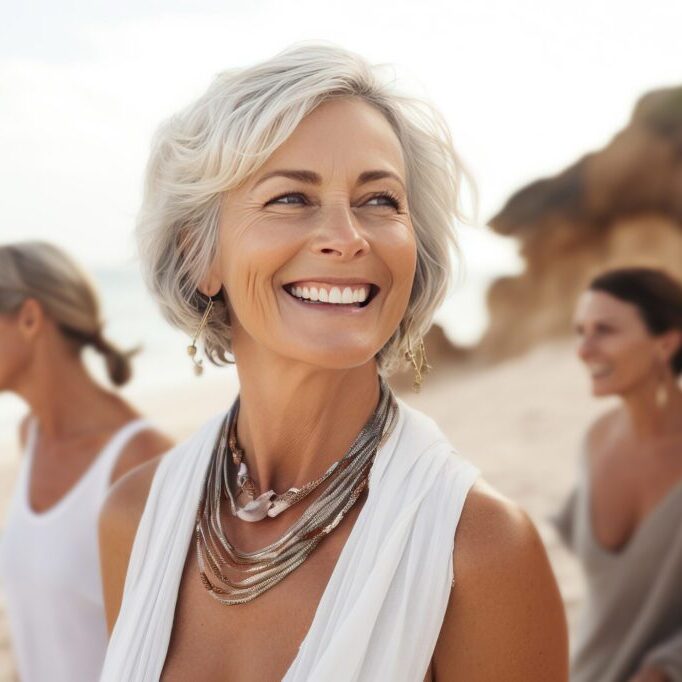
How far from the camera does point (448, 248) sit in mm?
1894

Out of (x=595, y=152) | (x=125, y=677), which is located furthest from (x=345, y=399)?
(x=595, y=152)

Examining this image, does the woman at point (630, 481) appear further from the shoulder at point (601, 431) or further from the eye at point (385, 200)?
the eye at point (385, 200)

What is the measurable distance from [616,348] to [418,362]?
7.24 feet

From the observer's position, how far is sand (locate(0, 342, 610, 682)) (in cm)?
840

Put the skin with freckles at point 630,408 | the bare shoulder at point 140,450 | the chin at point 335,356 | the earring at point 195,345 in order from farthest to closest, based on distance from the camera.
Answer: the skin with freckles at point 630,408
the bare shoulder at point 140,450
the earring at point 195,345
the chin at point 335,356

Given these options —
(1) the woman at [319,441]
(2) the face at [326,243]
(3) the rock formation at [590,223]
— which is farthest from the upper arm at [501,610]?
(3) the rock formation at [590,223]

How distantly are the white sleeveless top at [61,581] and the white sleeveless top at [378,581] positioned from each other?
0.93 metres

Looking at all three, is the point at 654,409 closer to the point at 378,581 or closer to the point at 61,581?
the point at 61,581

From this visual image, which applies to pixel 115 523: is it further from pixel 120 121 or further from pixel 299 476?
pixel 120 121

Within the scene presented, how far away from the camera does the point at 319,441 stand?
1794mm

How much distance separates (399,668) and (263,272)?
2.21 feet

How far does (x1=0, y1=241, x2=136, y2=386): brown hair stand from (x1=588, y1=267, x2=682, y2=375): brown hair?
2089 mm

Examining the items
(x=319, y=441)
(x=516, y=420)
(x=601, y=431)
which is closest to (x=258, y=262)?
(x=319, y=441)

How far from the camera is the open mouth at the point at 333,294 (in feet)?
5.32
